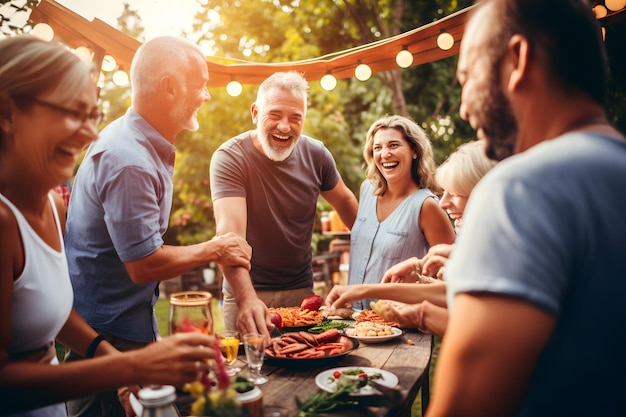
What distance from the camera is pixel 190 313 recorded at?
1539 millimetres

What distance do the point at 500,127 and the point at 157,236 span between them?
5.43 feet

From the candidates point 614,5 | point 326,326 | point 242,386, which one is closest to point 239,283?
point 326,326

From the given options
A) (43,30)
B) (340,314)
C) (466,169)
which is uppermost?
(43,30)

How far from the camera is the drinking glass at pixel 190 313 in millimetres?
1525

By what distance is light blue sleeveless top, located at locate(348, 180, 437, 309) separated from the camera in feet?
11.5

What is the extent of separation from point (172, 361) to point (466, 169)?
213 cm

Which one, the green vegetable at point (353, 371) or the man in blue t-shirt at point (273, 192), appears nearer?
the green vegetable at point (353, 371)

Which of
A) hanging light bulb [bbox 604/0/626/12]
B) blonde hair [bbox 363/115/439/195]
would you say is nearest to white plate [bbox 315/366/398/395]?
blonde hair [bbox 363/115/439/195]

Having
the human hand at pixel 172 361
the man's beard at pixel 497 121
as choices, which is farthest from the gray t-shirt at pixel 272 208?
the man's beard at pixel 497 121

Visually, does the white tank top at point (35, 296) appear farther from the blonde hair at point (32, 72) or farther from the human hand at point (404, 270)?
the human hand at point (404, 270)

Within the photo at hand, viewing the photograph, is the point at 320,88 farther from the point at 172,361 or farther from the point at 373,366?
the point at 172,361

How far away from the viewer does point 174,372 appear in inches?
52.5

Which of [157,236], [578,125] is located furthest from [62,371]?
[578,125]

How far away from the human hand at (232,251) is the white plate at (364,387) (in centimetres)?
84
